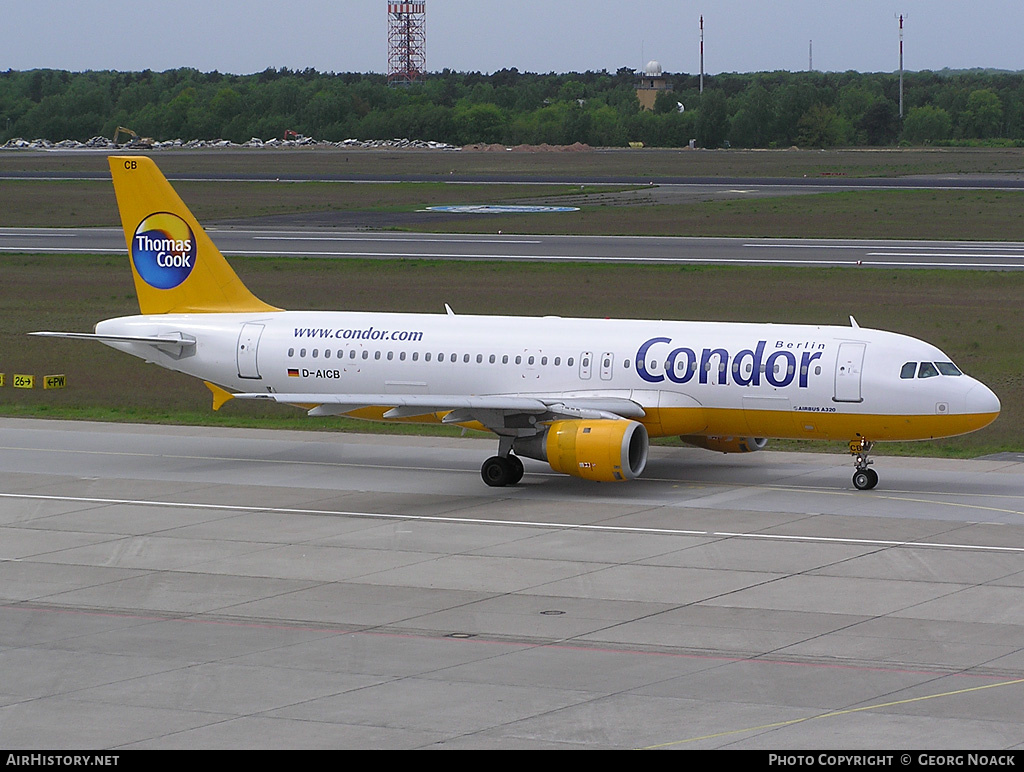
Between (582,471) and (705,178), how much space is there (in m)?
125

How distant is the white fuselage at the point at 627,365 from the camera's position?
36406 mm

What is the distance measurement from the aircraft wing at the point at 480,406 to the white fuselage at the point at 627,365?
65 centimetres

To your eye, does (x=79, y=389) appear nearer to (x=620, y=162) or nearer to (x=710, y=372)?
(x=710, y=372)

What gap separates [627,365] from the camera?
38281 mm

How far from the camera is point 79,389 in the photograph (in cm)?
5422

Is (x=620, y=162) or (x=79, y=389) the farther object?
(x=620, y=162)

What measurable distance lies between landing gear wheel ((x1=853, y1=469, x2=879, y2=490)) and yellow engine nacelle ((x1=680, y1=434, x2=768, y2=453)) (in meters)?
2.96

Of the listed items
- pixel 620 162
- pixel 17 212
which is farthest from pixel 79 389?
pixel 620 162

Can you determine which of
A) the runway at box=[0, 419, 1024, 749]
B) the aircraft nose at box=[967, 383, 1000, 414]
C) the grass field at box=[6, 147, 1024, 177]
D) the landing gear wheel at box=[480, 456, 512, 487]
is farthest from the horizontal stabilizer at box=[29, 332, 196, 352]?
the grass field at box=[6, 147, 1024, 177]

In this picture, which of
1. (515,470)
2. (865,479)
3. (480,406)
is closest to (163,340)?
Answer: (480,406)

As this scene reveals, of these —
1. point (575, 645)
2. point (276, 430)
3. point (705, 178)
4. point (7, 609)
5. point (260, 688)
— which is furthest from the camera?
point (705, 178)

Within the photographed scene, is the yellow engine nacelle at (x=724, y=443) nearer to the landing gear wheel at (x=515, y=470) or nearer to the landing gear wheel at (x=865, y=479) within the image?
the landing gear wheel at (x=865, y=479)

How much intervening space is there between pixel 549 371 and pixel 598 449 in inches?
162

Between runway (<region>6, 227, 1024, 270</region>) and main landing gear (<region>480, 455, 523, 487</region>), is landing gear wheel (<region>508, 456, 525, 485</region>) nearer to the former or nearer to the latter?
main landing gear (<region>480, 455, 523, 487</region>)
